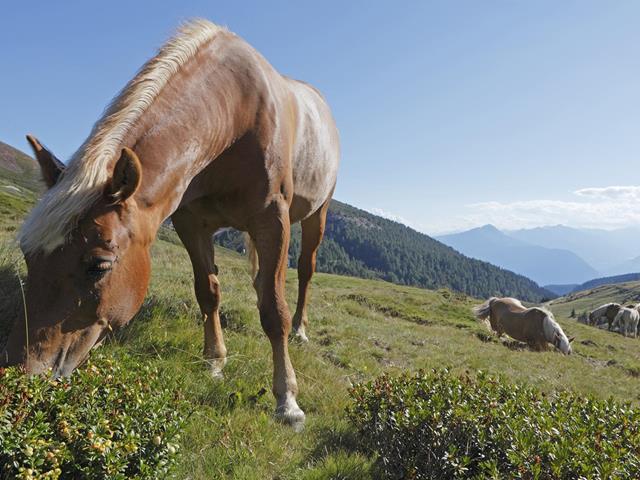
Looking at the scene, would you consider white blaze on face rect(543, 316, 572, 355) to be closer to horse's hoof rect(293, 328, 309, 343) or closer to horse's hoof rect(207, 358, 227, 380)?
horse's hoof rect(293, 328, 309, 343)

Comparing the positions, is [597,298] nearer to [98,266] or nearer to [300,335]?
[300,335]

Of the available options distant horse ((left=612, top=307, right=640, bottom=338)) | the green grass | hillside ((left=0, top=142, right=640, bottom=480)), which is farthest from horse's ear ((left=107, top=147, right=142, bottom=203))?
distant horse ((left=612, top=307, right=640, bottom=338))

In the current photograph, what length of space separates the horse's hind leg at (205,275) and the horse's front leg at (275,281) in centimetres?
86

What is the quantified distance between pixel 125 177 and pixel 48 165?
0.64 m

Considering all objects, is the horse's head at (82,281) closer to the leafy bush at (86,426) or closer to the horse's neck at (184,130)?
the leafy bush at (86,426)

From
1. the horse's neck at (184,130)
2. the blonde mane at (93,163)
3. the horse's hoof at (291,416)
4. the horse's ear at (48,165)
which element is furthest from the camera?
the horse's hoof at (291,416)

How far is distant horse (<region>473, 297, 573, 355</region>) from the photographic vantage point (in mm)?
19766

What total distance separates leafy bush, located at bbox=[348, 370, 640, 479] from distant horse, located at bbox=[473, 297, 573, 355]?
17.7 meters

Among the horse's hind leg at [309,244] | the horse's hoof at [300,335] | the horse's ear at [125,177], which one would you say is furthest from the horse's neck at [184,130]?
the horse's hind leg at [309,244]

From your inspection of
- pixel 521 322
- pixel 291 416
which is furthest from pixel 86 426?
pixel 521 322

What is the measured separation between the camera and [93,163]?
2.78 m

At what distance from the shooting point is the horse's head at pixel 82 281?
103 inches

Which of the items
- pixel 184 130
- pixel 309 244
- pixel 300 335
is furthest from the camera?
pixel 309 244

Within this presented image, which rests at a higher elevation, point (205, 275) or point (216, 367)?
point (205, 275)
